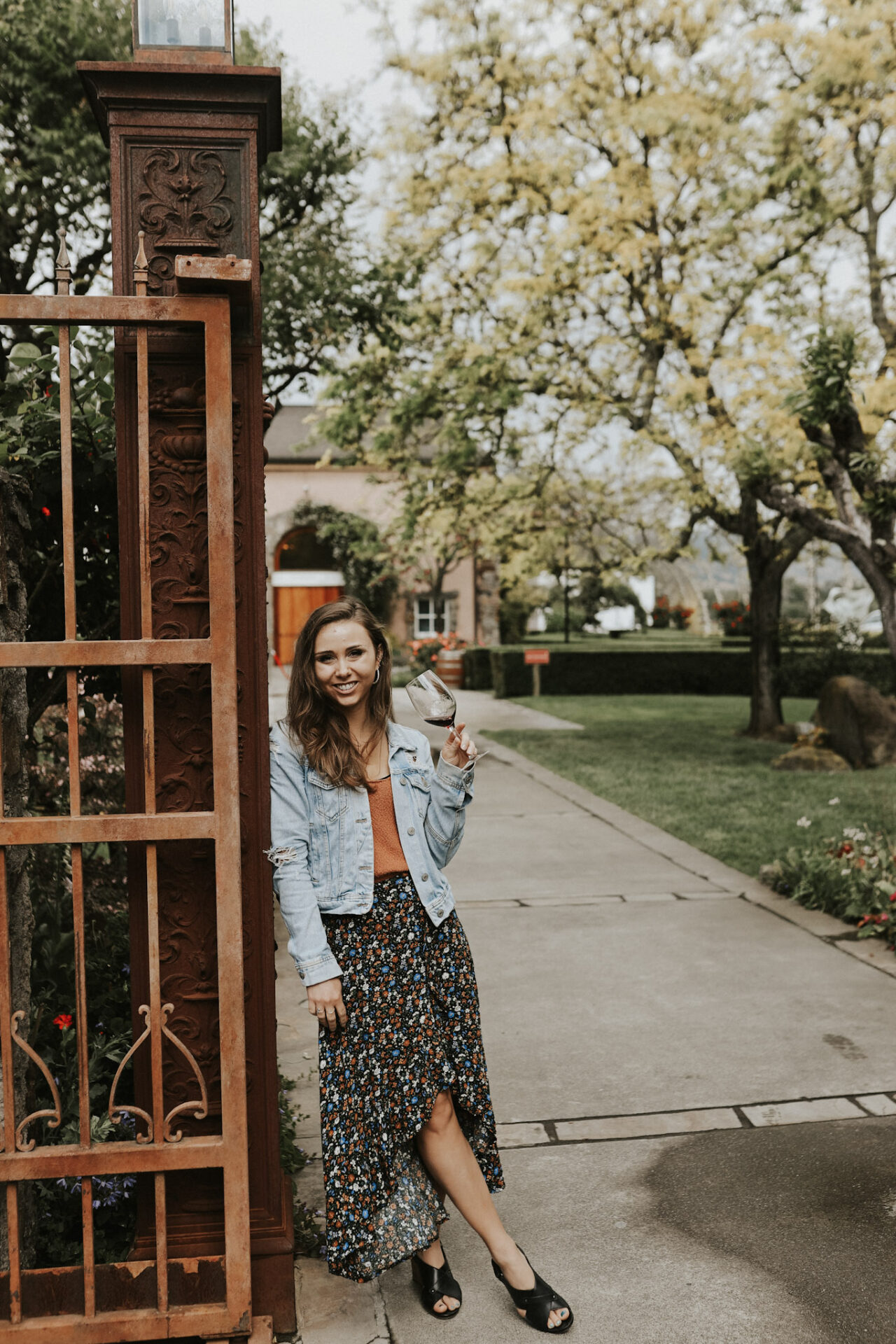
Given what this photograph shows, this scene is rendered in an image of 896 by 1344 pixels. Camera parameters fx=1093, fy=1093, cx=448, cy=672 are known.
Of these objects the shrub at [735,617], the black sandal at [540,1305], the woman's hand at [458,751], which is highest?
the shrub at [735,617]

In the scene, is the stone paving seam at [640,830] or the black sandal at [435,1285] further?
the stone paving seam at [640,830]

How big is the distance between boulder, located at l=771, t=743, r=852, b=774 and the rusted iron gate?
32.4 feet

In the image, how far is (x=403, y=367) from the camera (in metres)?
12.0

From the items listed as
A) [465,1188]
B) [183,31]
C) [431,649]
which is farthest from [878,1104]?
[431,649]

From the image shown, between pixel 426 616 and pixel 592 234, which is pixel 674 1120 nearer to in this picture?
pixel 592 234

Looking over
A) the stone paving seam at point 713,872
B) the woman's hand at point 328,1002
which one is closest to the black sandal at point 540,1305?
the woman's hand at point 328,1002

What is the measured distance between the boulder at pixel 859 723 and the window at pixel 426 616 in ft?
57.9

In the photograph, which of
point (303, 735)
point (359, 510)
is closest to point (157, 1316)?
point (303, 735)

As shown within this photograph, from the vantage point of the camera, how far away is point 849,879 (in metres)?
6.07

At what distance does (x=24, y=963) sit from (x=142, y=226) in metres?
1.74

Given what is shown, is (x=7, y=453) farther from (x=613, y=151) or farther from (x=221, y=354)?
(x=613, y=151)

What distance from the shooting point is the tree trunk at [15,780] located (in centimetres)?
257

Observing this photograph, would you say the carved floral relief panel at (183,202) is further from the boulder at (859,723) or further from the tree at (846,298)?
the boulder at (859,723)

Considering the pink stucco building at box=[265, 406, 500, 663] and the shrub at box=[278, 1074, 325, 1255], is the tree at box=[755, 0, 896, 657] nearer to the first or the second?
the shrub at box=[278, 1074, 325, 1255]
